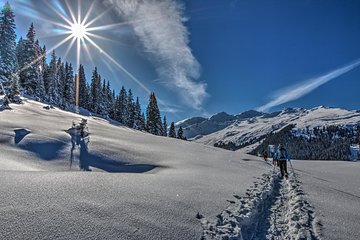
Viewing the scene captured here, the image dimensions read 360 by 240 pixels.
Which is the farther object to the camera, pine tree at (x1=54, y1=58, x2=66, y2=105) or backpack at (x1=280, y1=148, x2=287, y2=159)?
pine tree at (x1=54, y1=58, x2=66, y2=105)

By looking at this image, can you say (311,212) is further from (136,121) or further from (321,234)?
(136,121)

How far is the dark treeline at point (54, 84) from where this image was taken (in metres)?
40.3

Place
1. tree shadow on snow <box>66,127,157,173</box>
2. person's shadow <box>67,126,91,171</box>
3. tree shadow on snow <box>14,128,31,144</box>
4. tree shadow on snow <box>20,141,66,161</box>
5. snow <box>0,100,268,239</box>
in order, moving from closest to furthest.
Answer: snow <box>0,100,268,239</box> < tree shadow on snow <box>20,141,66,161</box> < person's shadow <box>67,126,91,171</box> < tree shadow on snow <box>66,127,157,173</box> < tree shadow on snow <box>14,128,31,144</box>

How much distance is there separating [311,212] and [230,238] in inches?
141

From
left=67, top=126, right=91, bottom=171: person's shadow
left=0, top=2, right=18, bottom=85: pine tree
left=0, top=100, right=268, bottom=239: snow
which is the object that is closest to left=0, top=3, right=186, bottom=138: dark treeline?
left=0, top=2, right=18, bottom=85: pine tree

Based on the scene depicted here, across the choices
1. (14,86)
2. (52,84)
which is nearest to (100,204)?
(14,86)

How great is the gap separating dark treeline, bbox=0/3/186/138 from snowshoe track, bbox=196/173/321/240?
34.6 m

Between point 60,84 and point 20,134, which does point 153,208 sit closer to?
point 20,134

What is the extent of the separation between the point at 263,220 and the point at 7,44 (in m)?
46.2

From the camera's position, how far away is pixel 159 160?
15.6 metres

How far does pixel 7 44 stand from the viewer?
133 ft

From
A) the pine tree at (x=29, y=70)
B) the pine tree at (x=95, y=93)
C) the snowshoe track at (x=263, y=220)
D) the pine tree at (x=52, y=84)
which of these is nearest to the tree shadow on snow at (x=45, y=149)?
the snowshoe track at (x=263, y=220)

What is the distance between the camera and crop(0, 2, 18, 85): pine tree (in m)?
38.9

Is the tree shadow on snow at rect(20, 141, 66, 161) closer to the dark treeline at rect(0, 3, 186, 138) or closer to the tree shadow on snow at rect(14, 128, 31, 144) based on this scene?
the tree shadow on snow at rect(14, 128, 31, 144)
